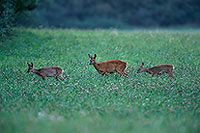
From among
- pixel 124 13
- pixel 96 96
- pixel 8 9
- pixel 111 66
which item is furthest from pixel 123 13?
pixel 96 96

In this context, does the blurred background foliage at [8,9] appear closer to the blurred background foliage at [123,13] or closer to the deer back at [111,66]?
the deer back at [111,66]

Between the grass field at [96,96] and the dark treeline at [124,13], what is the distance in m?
36.8

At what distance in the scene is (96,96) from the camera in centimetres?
876

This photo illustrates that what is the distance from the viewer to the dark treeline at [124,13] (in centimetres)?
5388

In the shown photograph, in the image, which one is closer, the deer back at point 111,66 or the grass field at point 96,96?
the grass field at point 96,96

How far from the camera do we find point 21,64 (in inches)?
583

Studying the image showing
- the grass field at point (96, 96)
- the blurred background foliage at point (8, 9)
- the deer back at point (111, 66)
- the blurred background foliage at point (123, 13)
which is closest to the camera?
the grass field at point (96, 96)

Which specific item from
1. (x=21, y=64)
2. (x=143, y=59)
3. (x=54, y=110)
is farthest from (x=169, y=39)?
(x=54, y=110)

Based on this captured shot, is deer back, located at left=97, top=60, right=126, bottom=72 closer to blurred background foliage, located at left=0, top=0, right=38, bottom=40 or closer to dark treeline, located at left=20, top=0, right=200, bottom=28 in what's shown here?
blurred background foliage, located at left=0, top=0, right=38, bottom=40

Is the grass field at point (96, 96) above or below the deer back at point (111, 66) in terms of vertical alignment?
below

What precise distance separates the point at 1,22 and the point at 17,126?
14.3m

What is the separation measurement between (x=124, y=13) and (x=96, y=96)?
5161 cm

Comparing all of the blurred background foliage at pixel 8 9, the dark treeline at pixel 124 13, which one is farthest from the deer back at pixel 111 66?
the dark treeline at pixel 124 13

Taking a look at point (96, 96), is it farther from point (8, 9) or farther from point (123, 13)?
point (123, 13)
